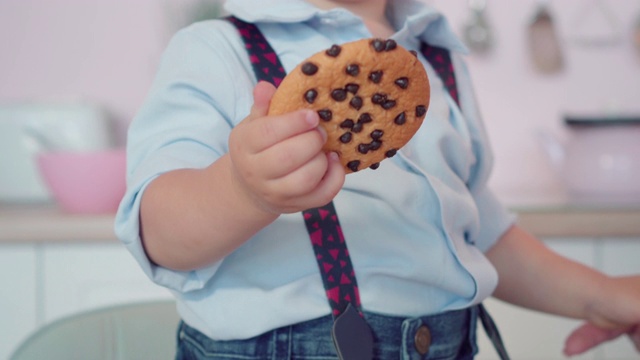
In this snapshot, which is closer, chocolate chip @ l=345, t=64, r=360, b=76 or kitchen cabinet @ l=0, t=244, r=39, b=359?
chocolate chip @ l=345, t=64, r=360, b=76

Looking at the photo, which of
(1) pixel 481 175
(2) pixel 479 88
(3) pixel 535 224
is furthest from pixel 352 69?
(2) pixel 479 88

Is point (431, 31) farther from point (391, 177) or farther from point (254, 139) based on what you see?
point (254, 139)

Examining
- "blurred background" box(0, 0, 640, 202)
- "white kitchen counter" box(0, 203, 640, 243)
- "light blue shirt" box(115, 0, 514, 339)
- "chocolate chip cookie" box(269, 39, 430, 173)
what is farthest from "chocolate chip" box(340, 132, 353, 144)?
"blurred background" box(0, 0, 640, 202)

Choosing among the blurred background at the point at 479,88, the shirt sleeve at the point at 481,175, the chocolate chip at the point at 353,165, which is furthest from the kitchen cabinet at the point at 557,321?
the chocolate chip at the point at 353,165

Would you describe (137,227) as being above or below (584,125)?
above

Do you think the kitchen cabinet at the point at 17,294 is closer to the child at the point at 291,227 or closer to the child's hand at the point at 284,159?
the child at the point at 291,227

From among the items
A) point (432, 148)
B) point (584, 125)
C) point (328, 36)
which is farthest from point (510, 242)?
point (584, 125)

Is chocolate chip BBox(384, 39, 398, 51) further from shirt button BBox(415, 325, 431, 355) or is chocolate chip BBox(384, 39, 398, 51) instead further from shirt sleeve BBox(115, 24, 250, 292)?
shirt button BBox(415, 325, 431, 355)
